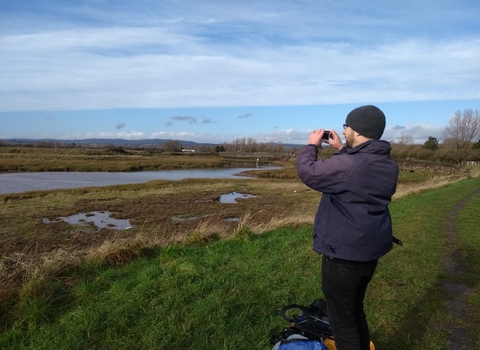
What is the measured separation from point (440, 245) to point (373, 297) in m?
3.53

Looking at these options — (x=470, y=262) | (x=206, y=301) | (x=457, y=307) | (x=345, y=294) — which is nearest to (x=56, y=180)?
(x=206, y=301)

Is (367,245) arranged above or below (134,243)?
above

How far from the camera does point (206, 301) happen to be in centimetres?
421

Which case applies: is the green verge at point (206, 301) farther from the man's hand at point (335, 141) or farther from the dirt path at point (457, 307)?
the man's hand at point (335, 141)

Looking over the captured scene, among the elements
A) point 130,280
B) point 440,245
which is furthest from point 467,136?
point 130,280

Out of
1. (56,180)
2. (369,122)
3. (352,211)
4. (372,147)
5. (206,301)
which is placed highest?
(369,122)

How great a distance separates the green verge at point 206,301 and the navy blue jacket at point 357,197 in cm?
151

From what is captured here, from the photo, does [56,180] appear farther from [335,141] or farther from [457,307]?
[335,141]

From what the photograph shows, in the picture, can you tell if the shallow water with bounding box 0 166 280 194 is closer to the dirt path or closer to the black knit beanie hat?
the dirt path

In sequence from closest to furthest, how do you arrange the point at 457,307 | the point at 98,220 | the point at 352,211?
the point at 352,211
the point at 457,307
the point at 98,220

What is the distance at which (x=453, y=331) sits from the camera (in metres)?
3.78

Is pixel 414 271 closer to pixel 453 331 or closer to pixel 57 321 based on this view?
pixel 453 331

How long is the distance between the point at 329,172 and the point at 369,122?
17.3 inches

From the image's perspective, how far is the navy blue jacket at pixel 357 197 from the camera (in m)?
2.39
